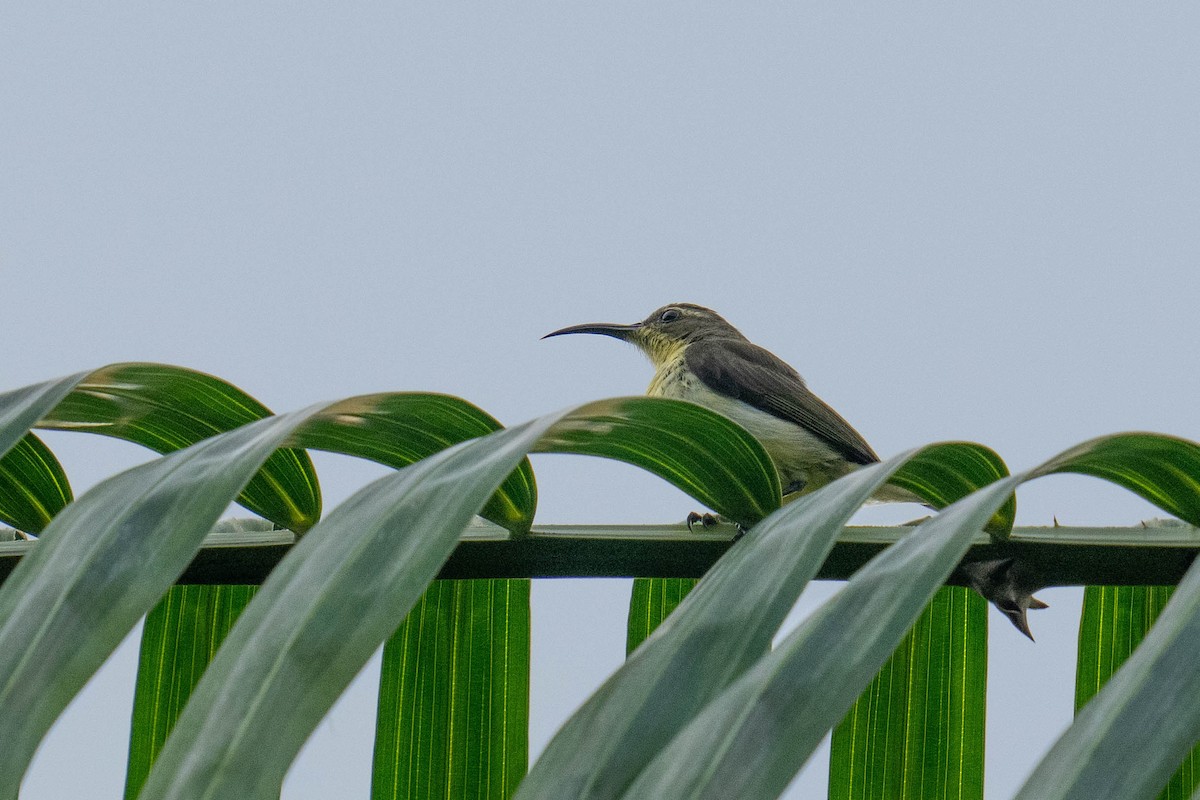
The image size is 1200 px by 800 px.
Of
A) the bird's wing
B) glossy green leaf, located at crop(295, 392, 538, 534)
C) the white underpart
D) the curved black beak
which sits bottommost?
glossy green leaf, located at crop(295, 392, 538, 534)

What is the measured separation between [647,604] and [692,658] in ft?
2.84

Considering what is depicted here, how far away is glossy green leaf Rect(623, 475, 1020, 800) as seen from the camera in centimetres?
99

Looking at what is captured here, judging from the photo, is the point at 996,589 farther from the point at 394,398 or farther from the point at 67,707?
the point at 67,707

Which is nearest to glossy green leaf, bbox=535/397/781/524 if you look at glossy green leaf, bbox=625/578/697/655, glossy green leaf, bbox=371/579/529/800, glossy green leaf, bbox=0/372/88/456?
glossy green leaf, bbox=625/578/697/655

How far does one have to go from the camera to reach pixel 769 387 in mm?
6062

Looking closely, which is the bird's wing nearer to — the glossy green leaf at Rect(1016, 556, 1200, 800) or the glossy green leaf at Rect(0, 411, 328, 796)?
the glossy green leaf at Rect(0, 411, 328, 796)

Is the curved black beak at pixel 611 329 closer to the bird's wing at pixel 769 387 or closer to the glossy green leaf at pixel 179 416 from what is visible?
the bird's wing at pixel 769 387

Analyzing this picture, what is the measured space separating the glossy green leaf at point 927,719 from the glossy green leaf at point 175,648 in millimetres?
898

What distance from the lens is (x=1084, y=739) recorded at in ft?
3.20

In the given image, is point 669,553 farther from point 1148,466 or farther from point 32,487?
point 32,487

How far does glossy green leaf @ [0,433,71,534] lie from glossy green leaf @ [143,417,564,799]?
2.35 ft

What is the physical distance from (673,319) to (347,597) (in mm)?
6543

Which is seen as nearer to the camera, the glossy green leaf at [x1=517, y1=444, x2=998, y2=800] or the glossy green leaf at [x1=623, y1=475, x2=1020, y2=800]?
the glossy green leaf at [x1=623, y1=475, x2=1020, y2=800]

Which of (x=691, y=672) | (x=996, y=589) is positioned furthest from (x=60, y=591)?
(x=996, y=589)
